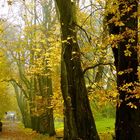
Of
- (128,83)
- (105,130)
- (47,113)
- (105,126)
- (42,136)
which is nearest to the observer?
(128,83)

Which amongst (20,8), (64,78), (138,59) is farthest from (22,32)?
(138,59)

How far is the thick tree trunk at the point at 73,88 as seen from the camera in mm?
13688

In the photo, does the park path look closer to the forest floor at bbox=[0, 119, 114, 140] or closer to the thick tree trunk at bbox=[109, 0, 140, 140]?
the forest floor at bbox=[0, 119, 114, 140]

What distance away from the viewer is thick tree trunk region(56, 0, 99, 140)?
13.7m

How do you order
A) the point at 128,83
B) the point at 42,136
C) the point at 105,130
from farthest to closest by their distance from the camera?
the point at 105,130, the point at 42,136, the point at 128,83

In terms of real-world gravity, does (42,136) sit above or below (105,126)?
below

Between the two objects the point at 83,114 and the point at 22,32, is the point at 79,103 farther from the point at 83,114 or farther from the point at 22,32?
the point at 22,32

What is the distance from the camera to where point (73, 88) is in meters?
14.0

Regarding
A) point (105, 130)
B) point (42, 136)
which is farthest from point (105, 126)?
point (42, 136)

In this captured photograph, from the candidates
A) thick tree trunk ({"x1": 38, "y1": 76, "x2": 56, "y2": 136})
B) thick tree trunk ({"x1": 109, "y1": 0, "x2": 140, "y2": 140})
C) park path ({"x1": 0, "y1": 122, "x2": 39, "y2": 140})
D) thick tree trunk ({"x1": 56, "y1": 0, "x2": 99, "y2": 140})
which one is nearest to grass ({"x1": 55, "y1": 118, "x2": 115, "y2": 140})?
thick tree trunk ({"x1": 38, "y1": 76, "x2": 56, "y2": 136})

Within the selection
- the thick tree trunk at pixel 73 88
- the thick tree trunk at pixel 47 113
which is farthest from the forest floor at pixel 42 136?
the thick tree trunk at pixel 73 88

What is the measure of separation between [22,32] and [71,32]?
22583 millimetres

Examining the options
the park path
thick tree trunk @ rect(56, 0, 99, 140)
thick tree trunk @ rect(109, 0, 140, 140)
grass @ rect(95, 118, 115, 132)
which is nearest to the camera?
thick tree trunk @ rect(109, 0, 140, 140)

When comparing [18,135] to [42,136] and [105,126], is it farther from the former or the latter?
[105,126]
